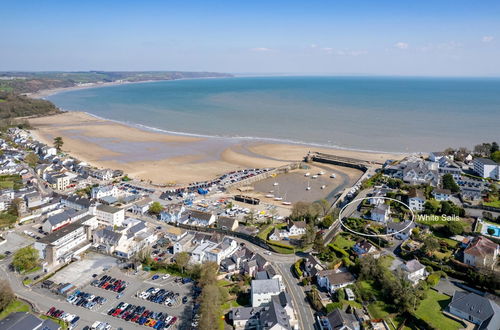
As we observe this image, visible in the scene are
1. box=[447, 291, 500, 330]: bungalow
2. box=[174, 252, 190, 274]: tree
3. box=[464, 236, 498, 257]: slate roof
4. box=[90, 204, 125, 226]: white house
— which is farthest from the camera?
box=[90, 204, 125, 226]: white house

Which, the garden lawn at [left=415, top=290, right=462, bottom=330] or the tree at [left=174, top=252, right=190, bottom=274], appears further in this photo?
the tree at [left=174, top=252, right=190, bottom=274]

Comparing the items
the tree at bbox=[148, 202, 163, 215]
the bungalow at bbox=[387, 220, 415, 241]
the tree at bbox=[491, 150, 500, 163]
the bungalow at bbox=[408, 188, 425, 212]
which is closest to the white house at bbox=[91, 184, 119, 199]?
the tree at bbox=[148, 202, 163, 215]

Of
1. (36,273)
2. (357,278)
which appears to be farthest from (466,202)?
(36,273)

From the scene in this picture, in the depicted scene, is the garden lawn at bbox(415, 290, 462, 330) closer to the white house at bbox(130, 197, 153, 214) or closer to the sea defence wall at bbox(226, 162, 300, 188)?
the white house at bbox(130, 197, 153, 214)

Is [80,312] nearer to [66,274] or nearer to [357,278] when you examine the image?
[66,274]

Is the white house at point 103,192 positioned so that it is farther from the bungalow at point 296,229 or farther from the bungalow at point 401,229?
the bungalow at point 401,229

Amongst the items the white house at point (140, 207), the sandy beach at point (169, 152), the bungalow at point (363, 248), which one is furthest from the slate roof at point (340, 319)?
the sandy beach at point (169, 152)

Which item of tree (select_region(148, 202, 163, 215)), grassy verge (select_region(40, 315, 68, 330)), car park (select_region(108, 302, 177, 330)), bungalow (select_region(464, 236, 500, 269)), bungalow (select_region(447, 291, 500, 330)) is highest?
bungalow (select_region(464, 236, 500, 269))
